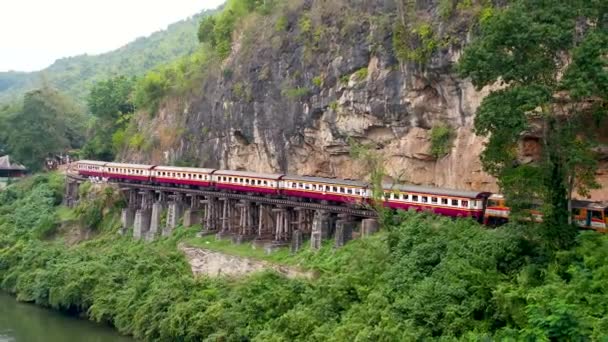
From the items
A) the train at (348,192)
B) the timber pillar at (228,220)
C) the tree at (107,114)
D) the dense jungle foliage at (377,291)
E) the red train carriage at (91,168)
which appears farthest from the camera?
the tree at (107,114)

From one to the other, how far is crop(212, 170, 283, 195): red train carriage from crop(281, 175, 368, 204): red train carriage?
2.53 ft

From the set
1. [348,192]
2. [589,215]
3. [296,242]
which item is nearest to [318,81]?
[348,192]

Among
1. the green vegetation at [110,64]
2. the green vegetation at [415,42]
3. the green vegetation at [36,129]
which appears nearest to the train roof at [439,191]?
the green vegetation at [415,42]

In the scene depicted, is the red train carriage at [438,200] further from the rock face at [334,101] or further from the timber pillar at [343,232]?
the timber pillar at [343,232]

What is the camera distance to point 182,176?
42.5m

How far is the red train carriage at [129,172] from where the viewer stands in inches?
1788

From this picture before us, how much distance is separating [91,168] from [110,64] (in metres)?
103

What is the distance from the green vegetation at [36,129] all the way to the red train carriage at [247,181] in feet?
95.3

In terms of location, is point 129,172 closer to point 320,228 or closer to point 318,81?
point 318,81

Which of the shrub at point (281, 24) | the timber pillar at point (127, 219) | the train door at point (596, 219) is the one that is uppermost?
the shrub at point (281, 24)

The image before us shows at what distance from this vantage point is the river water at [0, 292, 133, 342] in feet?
102

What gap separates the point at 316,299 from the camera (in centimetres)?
2525

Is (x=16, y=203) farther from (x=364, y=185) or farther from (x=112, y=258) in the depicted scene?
(x=364, y=185)

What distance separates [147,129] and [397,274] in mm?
36905
